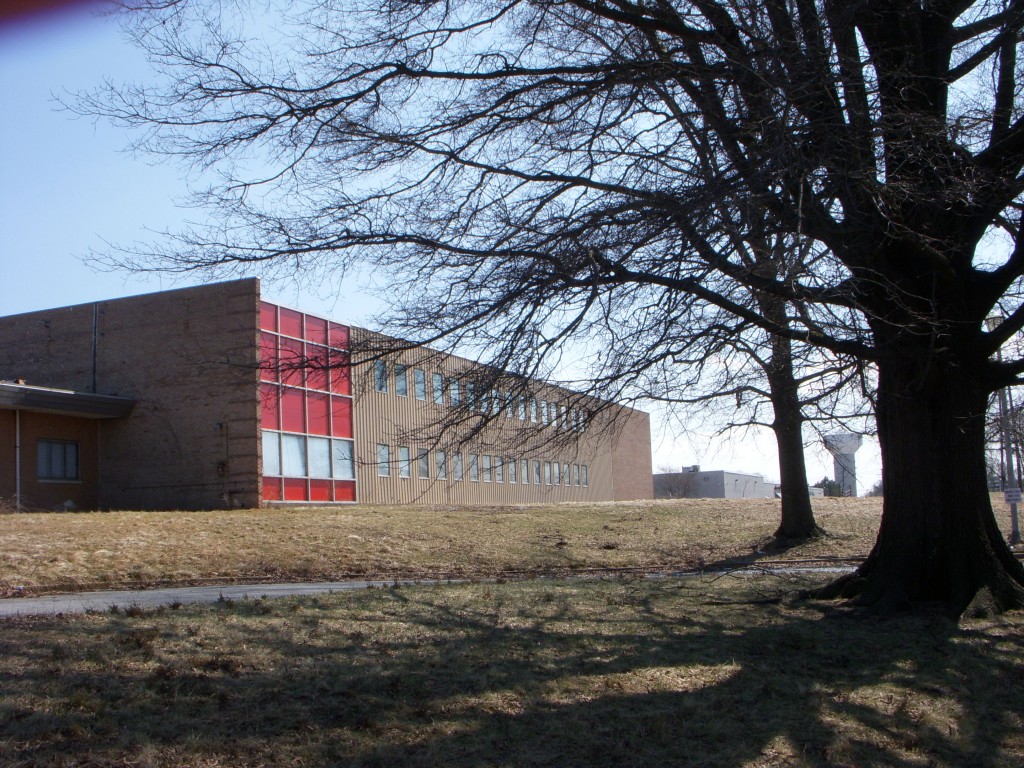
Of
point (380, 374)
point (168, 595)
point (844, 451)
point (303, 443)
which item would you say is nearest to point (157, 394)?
point (303, 443)

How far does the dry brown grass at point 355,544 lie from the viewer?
683 inches

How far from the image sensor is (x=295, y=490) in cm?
3192

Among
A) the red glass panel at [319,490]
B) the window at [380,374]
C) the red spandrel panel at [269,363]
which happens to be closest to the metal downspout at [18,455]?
the red glass panel at [319,490]

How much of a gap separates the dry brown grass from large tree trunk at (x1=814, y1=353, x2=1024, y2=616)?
9.11m

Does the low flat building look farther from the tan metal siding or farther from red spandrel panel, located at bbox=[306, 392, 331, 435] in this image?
red spandrel panel, located at bbox=[306, 392, 331, 435]

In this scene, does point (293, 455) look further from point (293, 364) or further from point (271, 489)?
point (293, 364)

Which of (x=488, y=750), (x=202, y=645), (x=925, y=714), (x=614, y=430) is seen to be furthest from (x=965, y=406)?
(x=202, y=645)

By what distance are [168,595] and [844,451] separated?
12.6 m

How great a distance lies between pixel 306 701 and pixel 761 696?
325 centimetres

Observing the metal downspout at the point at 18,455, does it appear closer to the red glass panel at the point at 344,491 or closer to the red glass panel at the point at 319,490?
the red glass panel at the point at 319,490

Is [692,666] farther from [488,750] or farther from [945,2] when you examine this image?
[945,2]

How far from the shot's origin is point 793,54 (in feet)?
26.1

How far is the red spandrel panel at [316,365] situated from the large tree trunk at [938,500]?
5.86m

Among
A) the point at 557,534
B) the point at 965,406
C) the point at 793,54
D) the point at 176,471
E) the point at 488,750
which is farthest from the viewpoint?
the point at 176,471
